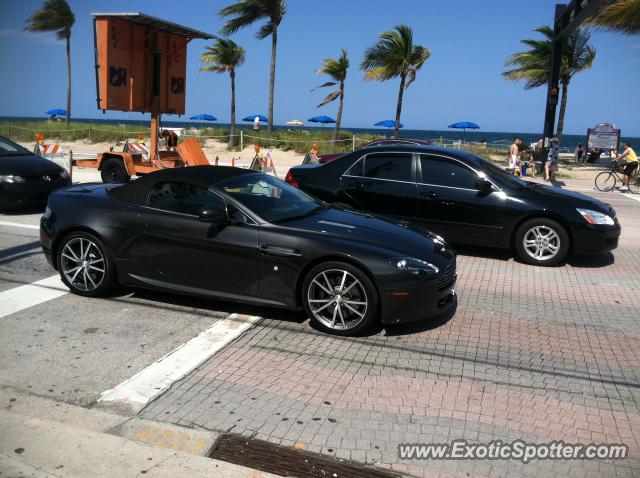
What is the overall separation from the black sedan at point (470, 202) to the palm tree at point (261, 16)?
83.8 ft

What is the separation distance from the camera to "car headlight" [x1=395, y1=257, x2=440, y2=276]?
17.4 ft

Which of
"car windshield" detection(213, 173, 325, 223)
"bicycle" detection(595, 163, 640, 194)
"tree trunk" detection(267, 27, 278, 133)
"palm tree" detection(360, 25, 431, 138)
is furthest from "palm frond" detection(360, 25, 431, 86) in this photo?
"car windshield" detection(213, 173, 325, 223)

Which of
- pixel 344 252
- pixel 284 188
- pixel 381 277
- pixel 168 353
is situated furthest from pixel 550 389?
pixel 284 188

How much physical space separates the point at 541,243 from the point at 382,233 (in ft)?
12.0

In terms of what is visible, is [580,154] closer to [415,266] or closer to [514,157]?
[514,157]

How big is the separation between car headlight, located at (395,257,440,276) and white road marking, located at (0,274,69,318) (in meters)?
3.73

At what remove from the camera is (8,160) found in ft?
37.6

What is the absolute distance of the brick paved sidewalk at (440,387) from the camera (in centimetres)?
381

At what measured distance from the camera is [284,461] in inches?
139

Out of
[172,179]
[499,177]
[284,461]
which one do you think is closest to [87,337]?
[172,179]

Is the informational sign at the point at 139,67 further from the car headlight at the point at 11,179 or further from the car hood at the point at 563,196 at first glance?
the car hood at the point at 563,196

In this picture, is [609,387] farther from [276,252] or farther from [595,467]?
[276,252]

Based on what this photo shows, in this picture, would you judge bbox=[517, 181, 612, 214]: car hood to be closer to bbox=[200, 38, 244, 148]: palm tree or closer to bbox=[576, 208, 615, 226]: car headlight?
bbox=[576, 208, 615, 226]: car headlight

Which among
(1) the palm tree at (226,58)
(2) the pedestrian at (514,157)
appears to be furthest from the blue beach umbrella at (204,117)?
(2) the pedestrian at (514,157)
